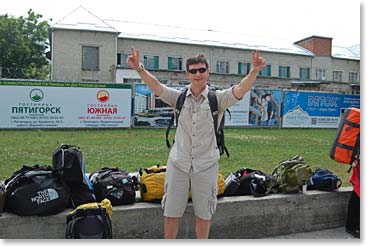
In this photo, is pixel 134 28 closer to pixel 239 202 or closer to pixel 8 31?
pixel 8 31

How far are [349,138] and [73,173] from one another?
2705 mm

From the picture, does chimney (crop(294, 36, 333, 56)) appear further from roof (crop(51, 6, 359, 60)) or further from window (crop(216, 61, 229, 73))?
window (crop(216, 61, 229, 73))

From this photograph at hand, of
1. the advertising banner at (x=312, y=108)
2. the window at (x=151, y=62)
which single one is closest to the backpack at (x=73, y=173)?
the advertising banner at (x=312, y=108)

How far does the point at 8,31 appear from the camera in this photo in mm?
43656

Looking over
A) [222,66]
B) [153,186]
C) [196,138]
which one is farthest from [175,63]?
[196,138]

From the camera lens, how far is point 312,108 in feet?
76.3

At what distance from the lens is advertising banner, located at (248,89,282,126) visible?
21594 mm

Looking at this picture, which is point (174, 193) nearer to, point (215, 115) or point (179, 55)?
point (215, 115)

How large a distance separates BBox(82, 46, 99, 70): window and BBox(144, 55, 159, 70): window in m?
4.52

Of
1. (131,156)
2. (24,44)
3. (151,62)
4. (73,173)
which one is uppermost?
(24,44)

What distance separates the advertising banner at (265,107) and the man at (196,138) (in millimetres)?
18366

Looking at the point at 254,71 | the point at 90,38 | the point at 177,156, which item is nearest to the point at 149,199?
the point at 177,156

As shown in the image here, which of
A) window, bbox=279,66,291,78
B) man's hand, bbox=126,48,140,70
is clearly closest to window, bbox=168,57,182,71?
window, bbox=279,66,291,78

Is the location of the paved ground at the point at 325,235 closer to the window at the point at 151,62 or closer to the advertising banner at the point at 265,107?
the advertising banner at the point at 265,107
